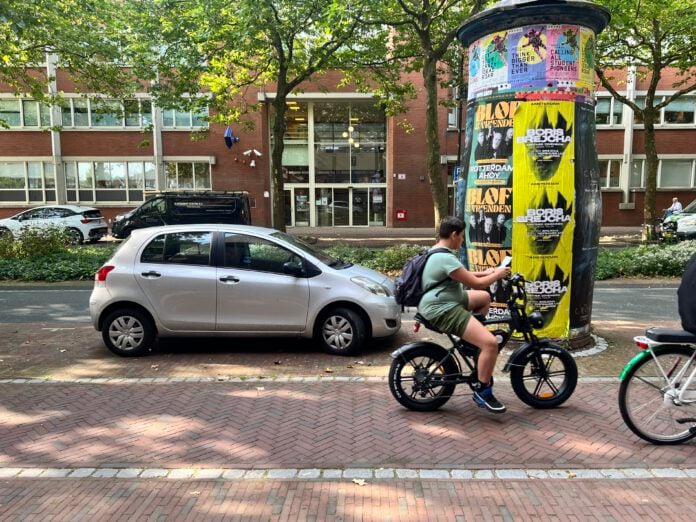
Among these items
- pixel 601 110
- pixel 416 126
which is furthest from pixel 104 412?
pixel 601 110

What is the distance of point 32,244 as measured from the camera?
14.9m

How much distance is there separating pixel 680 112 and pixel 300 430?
3141 centimetres

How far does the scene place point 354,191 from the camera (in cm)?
3072

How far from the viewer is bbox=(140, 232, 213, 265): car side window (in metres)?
6.84

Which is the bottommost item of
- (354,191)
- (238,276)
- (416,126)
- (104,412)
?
(104,412)

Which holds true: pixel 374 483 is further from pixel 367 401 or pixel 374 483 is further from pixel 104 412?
pixel 104 412

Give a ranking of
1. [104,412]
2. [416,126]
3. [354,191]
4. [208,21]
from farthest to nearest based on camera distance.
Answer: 1. [354,191]
2. [416,126]
3. [208,21]
4. [104,412]

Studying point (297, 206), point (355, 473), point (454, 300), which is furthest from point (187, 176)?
point (355, 473)

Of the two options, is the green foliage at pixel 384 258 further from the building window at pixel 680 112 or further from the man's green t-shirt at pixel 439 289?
the building window at pixel 680 112

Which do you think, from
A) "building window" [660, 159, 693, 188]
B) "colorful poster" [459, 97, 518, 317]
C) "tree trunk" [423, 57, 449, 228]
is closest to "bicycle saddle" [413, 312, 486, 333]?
"colorful poster" [459, 97, 518, 317]

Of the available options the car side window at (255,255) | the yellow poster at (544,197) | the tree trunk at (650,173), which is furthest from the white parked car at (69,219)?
the tree trunk at (650,173)

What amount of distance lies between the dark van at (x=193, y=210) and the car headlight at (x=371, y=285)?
12036 mm

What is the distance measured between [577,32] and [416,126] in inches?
886

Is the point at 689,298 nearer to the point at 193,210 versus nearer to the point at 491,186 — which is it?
the point at 491,186
